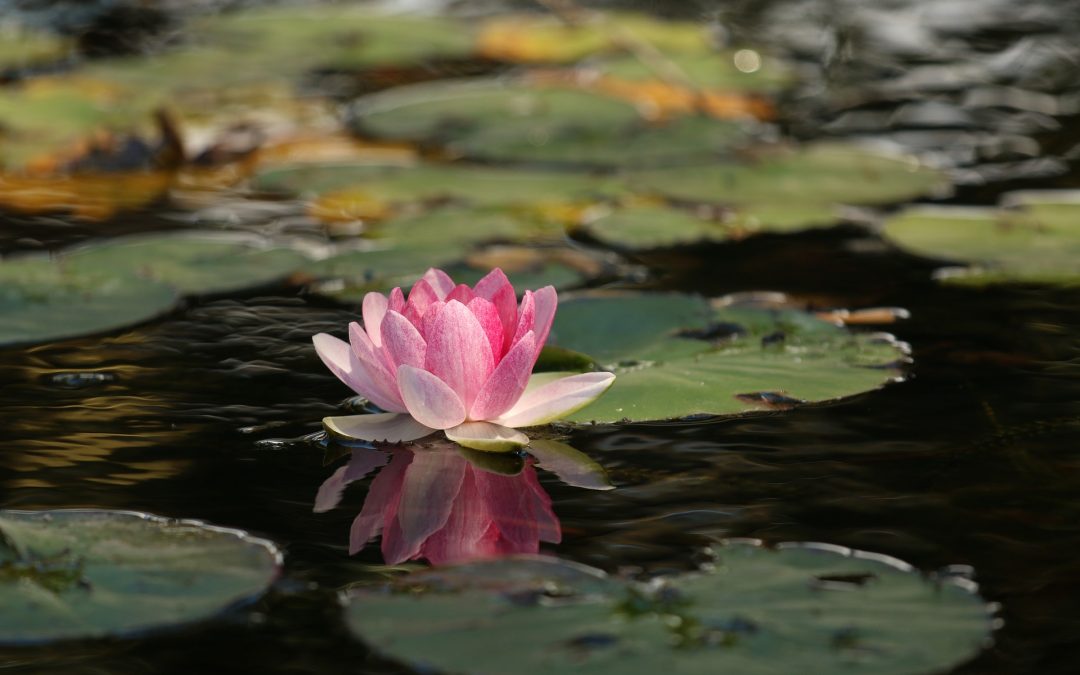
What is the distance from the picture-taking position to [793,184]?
3838 millimetres

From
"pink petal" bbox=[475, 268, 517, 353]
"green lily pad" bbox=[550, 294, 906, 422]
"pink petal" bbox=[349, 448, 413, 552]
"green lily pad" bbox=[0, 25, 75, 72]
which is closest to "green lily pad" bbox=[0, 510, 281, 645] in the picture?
"pink petal" bbox=[349, 448, 413, 552]

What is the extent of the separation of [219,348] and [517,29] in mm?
3973

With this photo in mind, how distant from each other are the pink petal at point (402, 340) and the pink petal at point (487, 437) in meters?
0.13

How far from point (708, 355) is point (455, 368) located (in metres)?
Answer: 0.61

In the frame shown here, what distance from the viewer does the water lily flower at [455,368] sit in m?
1.95

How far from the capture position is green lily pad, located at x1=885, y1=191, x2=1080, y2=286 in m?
3.01

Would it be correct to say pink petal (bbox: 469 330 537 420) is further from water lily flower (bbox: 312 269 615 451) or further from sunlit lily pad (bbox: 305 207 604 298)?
sunlit lily pad (bbox: 305 207 604 298)

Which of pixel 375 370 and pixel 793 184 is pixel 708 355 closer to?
pixel 375 370

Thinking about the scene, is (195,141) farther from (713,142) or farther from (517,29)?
(517,29)

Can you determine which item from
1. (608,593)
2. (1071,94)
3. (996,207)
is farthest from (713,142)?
(608,593)

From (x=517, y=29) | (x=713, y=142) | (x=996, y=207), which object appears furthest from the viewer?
(x=517, y=29)

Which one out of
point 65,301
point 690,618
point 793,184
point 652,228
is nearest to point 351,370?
point 690,618

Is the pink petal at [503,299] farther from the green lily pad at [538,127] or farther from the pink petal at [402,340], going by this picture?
the green lily pad at [538,127]

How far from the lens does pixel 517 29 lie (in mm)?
6195
